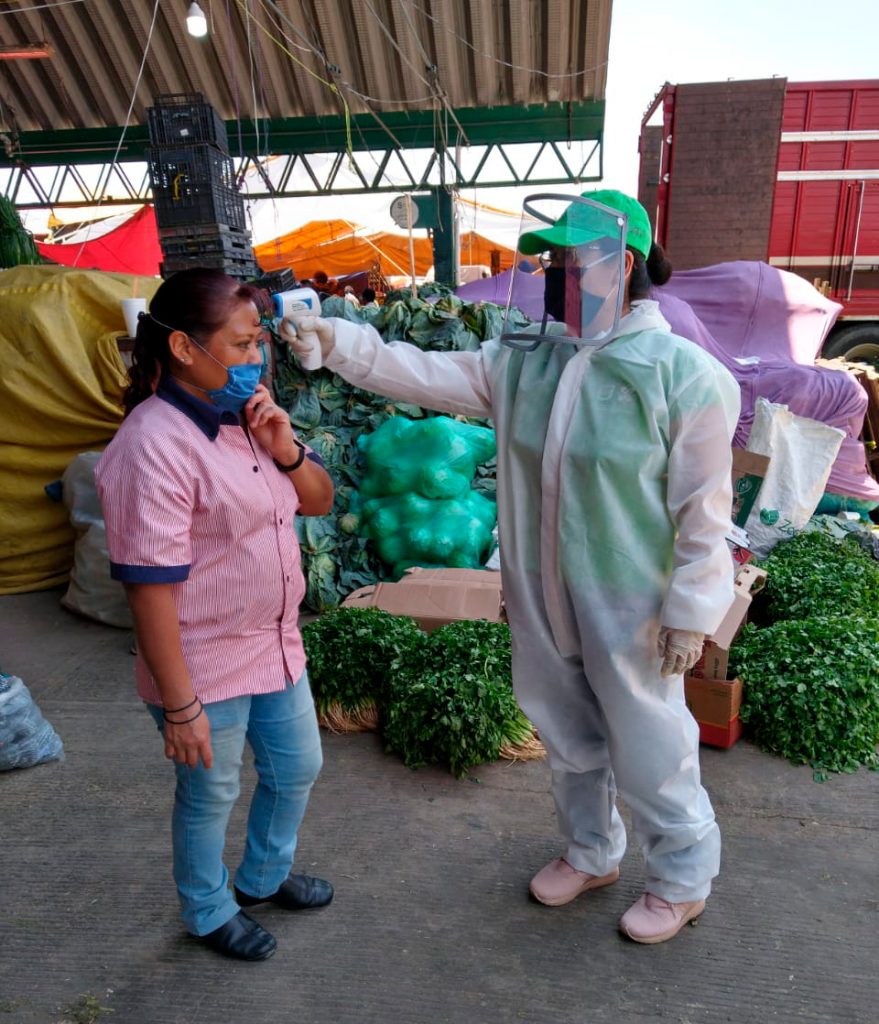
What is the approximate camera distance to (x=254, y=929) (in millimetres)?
1999

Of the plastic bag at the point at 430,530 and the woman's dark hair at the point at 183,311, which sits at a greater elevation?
the woman's dark hair at the point at 183,311

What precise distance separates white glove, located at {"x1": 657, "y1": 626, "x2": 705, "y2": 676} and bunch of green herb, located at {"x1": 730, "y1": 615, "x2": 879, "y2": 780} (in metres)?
1.39

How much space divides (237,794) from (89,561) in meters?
2.73

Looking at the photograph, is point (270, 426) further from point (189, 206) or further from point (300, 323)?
point (189, 206)

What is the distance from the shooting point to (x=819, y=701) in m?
2.81

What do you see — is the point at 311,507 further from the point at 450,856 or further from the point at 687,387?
the point at 450,856

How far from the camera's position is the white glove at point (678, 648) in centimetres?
168

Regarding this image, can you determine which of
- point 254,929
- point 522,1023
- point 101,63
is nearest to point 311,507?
point 254,929

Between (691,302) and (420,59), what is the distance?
4939 millimetres

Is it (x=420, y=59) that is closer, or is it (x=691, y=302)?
(x=691, y=302)

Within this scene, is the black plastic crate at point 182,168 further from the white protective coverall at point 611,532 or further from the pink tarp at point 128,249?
the pink tarp at point 128,249

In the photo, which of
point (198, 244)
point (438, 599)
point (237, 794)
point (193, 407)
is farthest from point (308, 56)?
point (237, 794)

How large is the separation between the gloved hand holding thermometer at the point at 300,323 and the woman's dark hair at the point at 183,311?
0.61 ft

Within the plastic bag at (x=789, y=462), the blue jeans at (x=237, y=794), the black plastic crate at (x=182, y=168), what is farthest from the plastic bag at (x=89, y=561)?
the plastic bag at (x=789, y=462)
